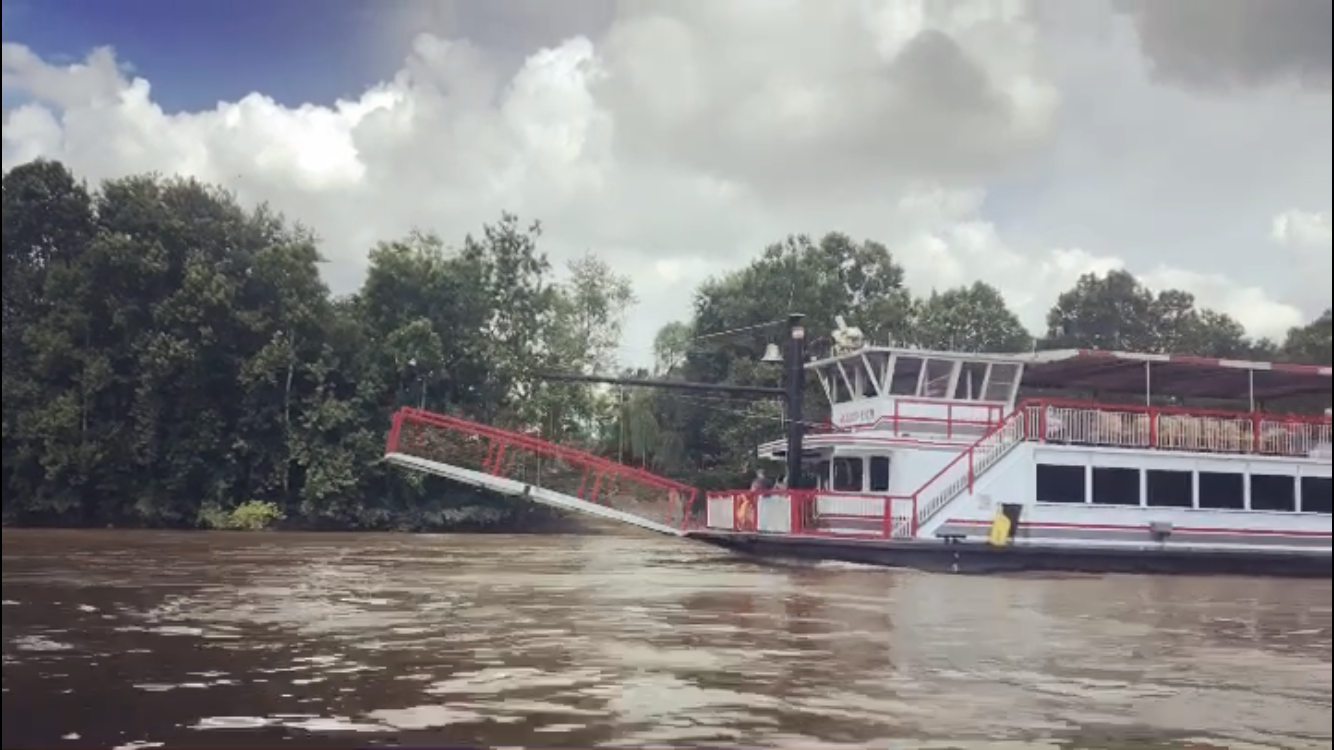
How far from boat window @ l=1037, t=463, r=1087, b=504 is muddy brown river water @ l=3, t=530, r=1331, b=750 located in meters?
2.58

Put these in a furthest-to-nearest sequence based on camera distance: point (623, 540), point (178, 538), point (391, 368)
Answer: point (391, 368)
point (623, 540)
point (178, 538)

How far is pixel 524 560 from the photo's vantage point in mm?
15516

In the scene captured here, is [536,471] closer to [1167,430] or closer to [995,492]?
[995,492]

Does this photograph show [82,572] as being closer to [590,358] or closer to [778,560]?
[778,560]

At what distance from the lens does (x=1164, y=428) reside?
12711 mm

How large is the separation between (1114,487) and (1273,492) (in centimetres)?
226

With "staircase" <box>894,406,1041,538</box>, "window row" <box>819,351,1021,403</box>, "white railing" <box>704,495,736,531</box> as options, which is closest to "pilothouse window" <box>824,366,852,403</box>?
"window row" <box>819,351,1021,403</box>

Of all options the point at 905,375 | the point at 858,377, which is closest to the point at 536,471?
the point at 858,377

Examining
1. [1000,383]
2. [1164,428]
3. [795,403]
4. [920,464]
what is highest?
[1000,383]

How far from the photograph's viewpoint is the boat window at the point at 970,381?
15180 millimetres

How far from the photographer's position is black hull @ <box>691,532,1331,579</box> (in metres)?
13.2

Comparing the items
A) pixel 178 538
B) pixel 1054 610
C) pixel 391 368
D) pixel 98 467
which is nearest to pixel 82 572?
pixel 98 467

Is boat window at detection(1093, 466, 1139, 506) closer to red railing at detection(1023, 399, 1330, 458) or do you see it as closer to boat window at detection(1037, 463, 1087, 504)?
boat window at detection(1037, 463, 1087, 504)

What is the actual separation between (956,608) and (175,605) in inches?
234
